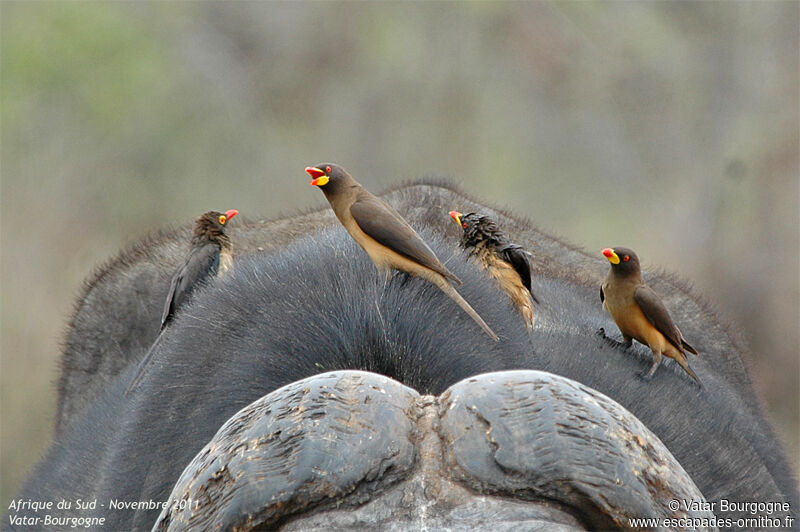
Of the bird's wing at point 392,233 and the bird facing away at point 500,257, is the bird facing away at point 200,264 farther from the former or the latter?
the bird facing away at point 500,257

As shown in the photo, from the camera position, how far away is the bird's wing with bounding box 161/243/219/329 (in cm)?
417

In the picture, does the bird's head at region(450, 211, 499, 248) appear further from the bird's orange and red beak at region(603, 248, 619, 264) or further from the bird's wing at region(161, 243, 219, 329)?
the bird's wing at region(161, 243, 219, 329)

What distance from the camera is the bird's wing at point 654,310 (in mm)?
4027

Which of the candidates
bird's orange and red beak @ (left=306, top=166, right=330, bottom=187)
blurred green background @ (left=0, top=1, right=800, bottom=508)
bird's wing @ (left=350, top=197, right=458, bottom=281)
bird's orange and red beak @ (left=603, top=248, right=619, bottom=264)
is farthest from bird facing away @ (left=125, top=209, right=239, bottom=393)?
blurred green background @ (left=0, top=1, right=800, bottom=508)

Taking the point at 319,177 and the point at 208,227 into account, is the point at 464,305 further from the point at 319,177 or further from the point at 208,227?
the point at 208,227

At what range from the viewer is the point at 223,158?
11125 mm

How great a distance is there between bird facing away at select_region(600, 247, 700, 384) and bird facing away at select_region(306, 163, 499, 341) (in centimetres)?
82

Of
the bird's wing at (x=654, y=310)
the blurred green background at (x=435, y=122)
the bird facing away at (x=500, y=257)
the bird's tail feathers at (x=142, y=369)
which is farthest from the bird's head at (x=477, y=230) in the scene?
the blurred green background at (x=435, y=122)

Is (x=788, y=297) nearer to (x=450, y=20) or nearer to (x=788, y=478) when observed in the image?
(x=450, y=20)

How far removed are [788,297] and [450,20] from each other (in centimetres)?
442

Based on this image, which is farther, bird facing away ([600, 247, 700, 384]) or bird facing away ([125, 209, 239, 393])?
bird facing away ([125, 209, 239, 393])

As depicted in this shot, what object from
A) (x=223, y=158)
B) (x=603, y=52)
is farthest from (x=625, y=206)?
(x=223, y=158)

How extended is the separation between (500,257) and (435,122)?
7738 mm

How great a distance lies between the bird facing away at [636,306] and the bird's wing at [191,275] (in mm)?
1459
